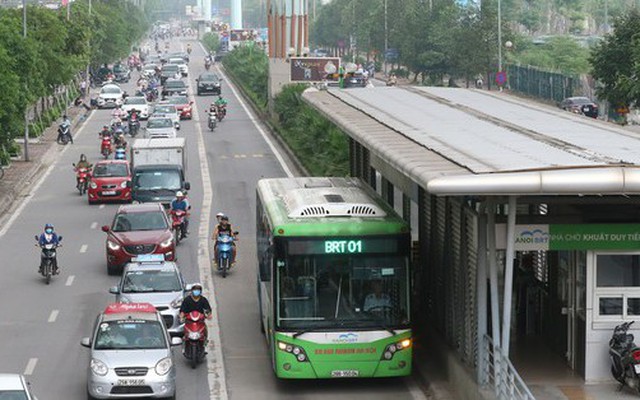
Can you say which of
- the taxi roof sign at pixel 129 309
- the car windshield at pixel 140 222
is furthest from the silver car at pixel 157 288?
the car windshield at pixel 140 222

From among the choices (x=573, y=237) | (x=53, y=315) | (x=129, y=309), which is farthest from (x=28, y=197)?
(x=573, y=237)

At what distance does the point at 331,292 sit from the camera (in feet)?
74.3

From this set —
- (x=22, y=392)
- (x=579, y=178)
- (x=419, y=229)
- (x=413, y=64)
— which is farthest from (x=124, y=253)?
(x=413, y=64)

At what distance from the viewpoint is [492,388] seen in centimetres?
2069

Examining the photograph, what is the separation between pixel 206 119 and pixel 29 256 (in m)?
45.7

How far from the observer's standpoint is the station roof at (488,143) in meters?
18.0

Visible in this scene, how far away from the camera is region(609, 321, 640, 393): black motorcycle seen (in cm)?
1977

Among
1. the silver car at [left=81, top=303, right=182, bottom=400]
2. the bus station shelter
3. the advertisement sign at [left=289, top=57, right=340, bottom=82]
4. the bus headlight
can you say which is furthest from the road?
the advertisement sign at [left=289, top=57, right=340, bottom=82]

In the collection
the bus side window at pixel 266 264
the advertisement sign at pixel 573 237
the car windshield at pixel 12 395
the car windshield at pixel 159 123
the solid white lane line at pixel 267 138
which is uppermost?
the advertisement sign at pixel 573 237

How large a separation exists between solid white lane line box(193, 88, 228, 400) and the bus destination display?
8.73 ft

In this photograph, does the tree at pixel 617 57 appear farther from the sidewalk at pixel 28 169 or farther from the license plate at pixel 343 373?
the license plate at pixel 343 373

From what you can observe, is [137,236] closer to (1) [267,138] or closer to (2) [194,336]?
(2) [194,336]

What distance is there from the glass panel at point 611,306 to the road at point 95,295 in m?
3.85

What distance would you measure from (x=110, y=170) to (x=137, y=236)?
13.6 m
